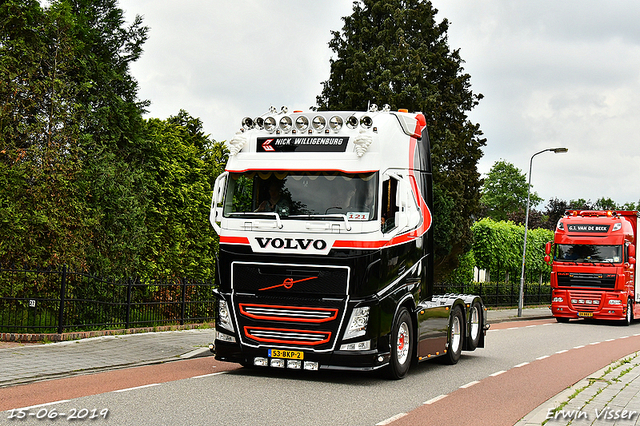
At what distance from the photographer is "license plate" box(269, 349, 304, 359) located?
10.3 m

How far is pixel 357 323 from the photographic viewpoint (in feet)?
33.3

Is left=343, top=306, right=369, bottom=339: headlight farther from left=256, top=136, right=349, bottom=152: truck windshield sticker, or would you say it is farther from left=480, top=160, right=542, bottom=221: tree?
left=480, top=160, right=542, bottom=221: tree

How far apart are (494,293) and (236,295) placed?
31488mm

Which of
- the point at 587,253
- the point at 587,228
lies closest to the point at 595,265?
the point at 587,253

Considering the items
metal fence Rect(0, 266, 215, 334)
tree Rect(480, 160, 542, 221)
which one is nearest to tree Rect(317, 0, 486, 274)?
metal fence Rect(0, 266, 215, 334)

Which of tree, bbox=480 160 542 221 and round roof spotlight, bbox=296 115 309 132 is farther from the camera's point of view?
tree, bbox=480 160 542 221

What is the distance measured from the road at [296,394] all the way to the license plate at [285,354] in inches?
14.5

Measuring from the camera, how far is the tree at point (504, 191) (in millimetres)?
95375

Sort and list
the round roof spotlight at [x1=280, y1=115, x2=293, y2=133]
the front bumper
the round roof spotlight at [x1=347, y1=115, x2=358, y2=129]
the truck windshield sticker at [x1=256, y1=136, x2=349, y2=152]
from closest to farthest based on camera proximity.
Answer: the front bumper, the truck windshield sticker at [x1=256, y1=136, x2=349, y2=152], the round roof spotlight at [x1=347, y1=115, x2=358, y2=129], the round roof spotlight at [x1=280, y1=115, x2=293, y2=133]

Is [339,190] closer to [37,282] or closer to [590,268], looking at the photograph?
[37,282]

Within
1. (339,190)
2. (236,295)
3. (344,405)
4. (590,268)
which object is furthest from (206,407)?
(590,268)

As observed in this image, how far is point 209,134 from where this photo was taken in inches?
1000

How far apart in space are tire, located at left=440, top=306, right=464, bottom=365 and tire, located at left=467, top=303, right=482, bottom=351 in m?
0.51

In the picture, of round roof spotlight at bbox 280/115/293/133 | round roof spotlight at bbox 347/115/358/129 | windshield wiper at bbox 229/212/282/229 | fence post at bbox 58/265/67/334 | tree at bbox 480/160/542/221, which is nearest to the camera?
windshield wiper at bbox 229/212/282/229
